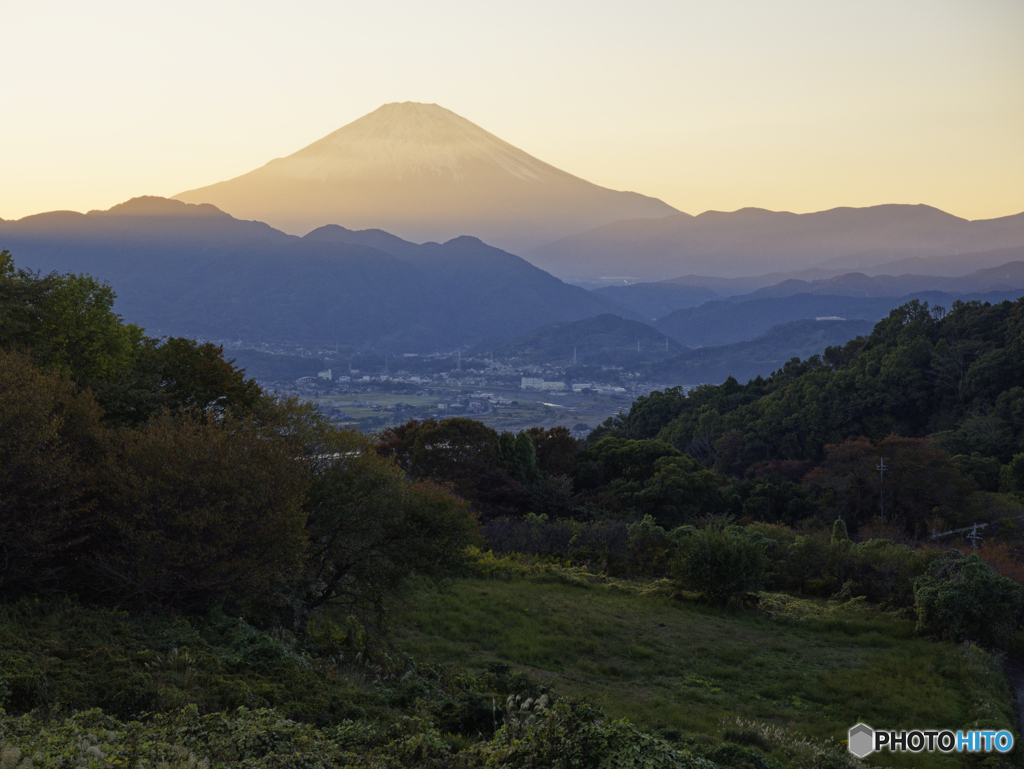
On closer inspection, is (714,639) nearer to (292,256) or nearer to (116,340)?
(116,340)

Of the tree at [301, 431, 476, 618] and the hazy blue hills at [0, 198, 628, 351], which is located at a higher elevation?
the hazy blue hills at [0, 198, 628, 351]

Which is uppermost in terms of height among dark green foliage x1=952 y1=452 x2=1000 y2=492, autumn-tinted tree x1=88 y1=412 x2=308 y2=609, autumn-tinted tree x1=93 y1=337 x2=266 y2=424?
autumn-tinted tree x1=93 y1=337 x2=266 y2=424

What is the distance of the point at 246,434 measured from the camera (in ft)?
33.5

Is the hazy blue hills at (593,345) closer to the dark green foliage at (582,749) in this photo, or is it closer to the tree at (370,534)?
the tree at (370,534)

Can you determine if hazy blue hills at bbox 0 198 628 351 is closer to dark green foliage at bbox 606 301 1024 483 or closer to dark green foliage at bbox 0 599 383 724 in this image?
dark green foliage at bbox 606 301 1024 483

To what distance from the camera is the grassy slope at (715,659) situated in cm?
977

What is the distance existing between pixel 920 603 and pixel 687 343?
167 m

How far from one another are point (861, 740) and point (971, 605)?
19.7ft

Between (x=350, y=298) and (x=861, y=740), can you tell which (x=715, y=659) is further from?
(x=350, y=298)

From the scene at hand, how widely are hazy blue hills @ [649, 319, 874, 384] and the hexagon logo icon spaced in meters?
111

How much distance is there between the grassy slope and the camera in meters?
Answer: 9.77

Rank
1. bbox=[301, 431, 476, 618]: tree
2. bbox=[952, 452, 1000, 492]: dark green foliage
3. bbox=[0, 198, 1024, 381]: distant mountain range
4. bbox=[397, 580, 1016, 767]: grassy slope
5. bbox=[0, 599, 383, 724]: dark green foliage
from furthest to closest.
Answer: bbox=[0, 198, 1024, 381]: distant mountain range
bbox=[952, 452, 1000, 492]: dark green foliage
bbox=[301, 431, 476, 618]: tree
bbox=[397, 580, 1016, 767]: grassy slope
bbox=[0, 599, 383, 724]: dark green foliage

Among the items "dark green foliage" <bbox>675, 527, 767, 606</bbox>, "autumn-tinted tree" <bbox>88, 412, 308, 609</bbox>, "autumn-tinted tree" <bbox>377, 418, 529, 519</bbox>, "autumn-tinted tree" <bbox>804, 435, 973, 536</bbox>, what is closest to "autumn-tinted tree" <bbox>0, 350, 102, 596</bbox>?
"autumn-tinted tree" <bbox>88, 412, 308, 609</bbox>

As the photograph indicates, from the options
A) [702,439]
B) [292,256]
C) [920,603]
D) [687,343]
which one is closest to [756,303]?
[687,343]
